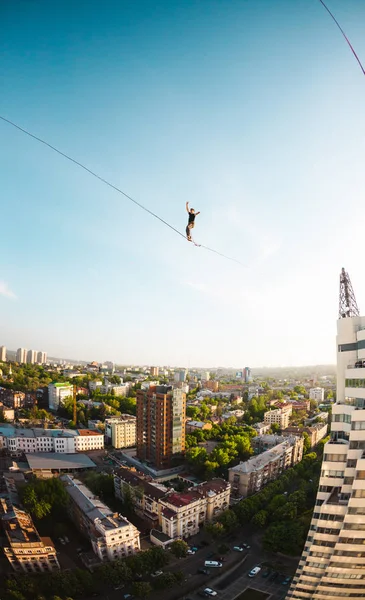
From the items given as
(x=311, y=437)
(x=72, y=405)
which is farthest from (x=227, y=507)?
(x=72, y=405)

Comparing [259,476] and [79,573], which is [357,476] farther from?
[259,476]

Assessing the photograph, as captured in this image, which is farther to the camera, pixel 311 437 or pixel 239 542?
pixel 311 437

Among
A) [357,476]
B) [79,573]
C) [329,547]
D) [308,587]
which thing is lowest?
[79,573]

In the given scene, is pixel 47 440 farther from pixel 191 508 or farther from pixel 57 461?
pixel 191 508

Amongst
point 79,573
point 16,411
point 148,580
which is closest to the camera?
point 79,573

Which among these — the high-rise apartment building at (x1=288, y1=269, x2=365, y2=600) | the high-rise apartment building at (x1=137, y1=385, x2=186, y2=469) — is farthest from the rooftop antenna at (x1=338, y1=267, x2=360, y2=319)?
the high-rise apartment building at (x1=137, y1=385, x2=186, y2=469)

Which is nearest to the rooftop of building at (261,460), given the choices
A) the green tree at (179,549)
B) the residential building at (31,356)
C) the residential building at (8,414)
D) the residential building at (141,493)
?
the residential building at (141,493)

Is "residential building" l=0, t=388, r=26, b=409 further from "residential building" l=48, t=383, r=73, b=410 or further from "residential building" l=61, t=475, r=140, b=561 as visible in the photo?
"residential building" l=61, t=475, r=140, b=561
